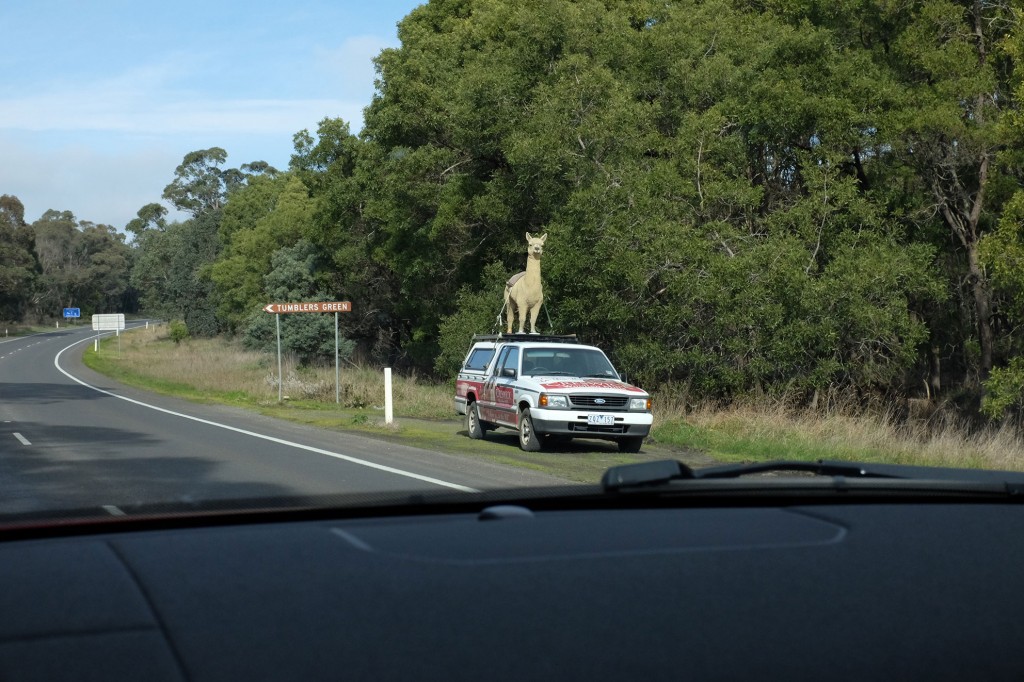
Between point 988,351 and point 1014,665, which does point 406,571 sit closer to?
point 1014,665

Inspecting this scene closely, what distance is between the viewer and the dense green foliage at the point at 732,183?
958 inches

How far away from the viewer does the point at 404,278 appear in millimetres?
41719

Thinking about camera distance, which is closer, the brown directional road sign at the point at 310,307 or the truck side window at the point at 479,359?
the truck side window at the point at 479,359

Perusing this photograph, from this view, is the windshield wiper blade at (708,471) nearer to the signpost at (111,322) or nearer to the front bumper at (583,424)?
the front bumper at (583,424)

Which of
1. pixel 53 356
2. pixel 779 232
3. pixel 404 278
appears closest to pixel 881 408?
pixel 779 232

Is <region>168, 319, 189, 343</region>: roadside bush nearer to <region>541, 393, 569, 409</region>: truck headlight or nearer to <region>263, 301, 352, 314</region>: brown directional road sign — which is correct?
<region>263, 301, 352, 314</region>: brown directional road sign

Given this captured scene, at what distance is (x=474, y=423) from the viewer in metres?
20.1

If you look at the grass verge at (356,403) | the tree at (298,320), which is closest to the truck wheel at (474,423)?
the grass verge at (356,403)

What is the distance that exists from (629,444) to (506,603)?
16437 mm

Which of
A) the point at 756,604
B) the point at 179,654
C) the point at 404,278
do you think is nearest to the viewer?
the point at 179,654

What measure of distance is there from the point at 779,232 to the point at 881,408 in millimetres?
5205

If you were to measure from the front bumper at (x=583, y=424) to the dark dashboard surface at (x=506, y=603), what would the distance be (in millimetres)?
14571

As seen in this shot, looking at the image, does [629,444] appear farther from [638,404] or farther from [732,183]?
[732,183]

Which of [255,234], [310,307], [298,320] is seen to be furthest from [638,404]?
[255,234]
